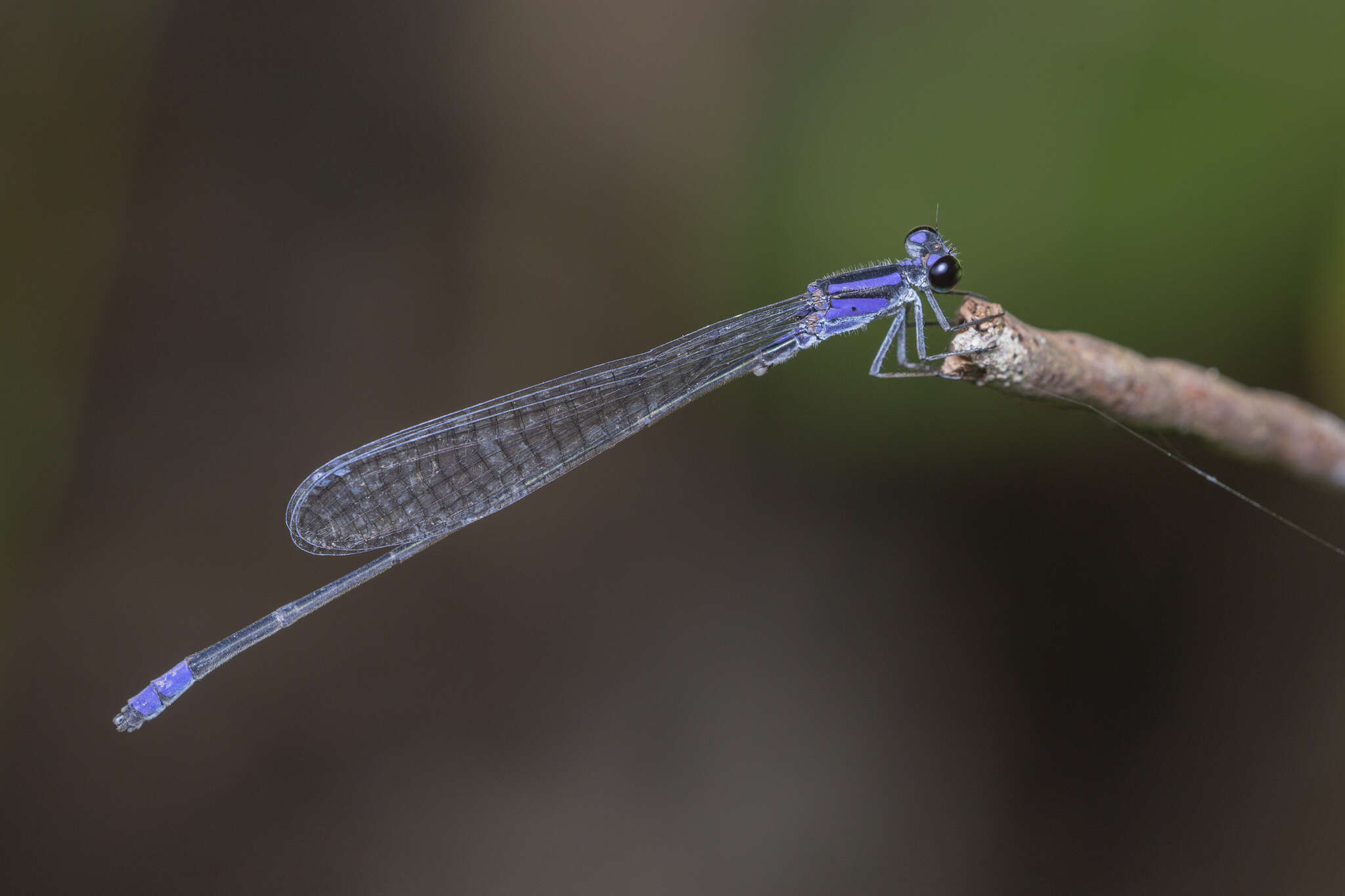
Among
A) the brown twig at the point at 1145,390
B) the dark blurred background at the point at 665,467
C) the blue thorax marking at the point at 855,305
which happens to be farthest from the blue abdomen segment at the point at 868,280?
the brown twig at the point at 1145,390

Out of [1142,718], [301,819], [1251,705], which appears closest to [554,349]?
[301,819]

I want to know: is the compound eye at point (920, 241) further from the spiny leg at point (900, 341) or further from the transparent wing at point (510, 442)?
the transparent wing at point (510, 442)

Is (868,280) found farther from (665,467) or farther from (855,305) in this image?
(665,467)

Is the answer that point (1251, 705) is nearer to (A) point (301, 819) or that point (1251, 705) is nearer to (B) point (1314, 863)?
(B) point (1314, 863)

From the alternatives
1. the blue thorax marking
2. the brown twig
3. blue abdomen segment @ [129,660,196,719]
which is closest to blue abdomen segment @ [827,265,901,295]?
the blue thorax marking

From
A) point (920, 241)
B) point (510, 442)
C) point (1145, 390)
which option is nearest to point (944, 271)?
point (920, 241)

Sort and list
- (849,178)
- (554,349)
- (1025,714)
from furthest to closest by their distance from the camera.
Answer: (554,349)
(1025,714)
(849,178)
